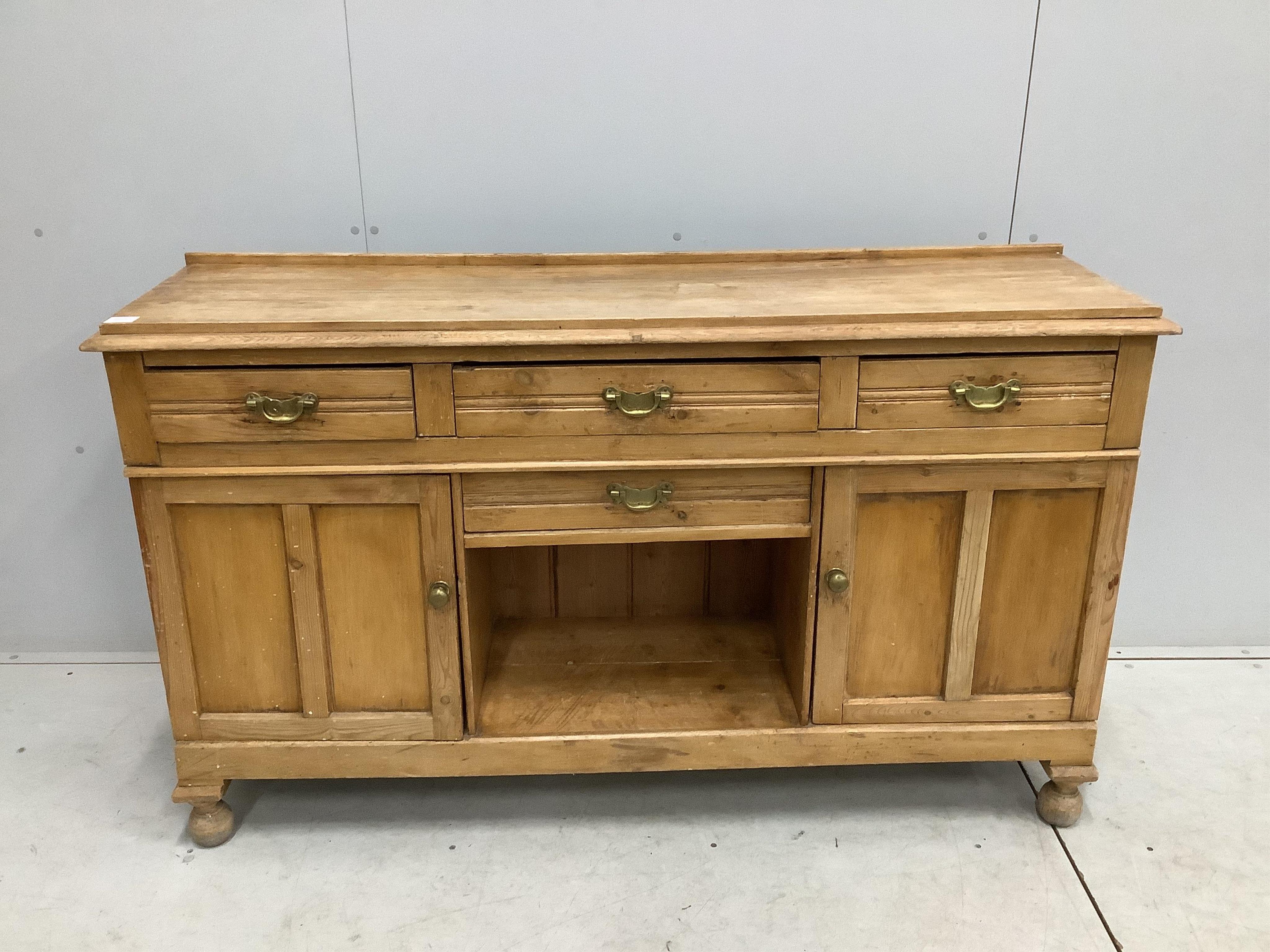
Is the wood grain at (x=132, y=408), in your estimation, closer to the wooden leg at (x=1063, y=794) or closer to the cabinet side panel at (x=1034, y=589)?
the cabinet side panel at (x=1034, y=589)

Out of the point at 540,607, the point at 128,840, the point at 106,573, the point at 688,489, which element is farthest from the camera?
the point at 106,573

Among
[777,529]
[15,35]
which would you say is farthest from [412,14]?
[777,529]

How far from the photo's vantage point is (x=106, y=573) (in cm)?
259

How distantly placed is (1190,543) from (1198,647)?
287 millimetres

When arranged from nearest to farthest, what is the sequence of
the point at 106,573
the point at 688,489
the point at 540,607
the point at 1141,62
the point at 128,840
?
the point at 688,489 → the point at 128,840 → the point at 1141,62 → the point at 540,607 → the point at 106,573

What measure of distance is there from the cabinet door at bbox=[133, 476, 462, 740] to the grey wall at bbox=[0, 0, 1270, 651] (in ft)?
2.29

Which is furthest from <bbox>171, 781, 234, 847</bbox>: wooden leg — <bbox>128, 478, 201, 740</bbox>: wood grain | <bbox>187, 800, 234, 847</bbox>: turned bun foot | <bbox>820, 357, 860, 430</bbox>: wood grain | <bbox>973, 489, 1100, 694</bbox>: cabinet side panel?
<bbox>973, 489, 1100, 694</bbox>: cabinet side panel

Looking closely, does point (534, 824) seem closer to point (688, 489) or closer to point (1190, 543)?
point (688, 489)

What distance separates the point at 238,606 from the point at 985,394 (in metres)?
1.34

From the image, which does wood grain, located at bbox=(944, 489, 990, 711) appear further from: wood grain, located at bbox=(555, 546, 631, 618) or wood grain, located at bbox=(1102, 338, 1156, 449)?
wood grain, located at bbox=(555, 546, 631, 618)

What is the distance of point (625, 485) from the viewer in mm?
1866

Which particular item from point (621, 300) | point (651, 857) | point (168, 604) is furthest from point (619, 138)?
point (651, 857)

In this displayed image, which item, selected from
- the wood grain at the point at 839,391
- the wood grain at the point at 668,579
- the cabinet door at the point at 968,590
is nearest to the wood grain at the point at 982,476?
the cabinet door at the point at 968,590

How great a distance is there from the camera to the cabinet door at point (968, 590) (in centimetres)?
188
